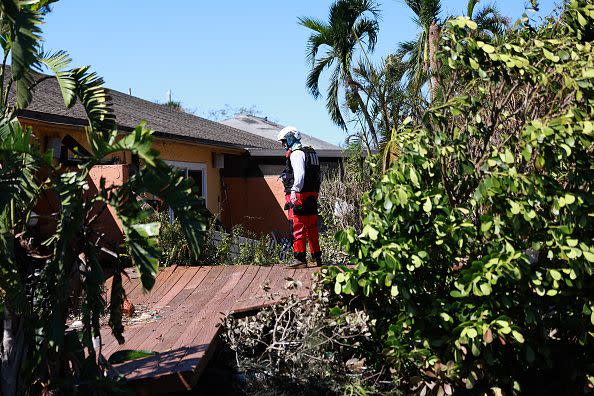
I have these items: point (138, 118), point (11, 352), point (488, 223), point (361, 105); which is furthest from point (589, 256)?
point (138, 118)

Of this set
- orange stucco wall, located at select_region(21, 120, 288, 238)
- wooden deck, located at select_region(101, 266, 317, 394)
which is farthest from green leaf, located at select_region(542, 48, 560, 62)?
orange stucco wall, located at select_region(21, 120, 288, 238)

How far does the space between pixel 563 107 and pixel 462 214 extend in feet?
3.64

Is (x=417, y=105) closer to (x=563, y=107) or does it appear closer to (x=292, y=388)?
(x=563, y=107)

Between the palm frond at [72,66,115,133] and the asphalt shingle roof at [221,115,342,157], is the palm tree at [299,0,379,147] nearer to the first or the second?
the asphalt shingle roof at [221,115,342,157]

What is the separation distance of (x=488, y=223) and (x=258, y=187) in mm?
12725

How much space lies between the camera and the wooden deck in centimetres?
522

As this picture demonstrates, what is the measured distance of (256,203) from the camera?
17.9m

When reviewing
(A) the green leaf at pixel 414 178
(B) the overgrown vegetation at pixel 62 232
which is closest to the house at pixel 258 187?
(A) the green leaf at pixel 414 178

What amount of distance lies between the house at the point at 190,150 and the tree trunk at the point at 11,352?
5.34 m

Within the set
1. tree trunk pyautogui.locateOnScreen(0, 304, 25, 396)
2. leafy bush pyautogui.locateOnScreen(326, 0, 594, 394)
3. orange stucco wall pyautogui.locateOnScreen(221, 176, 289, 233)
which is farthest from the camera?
orange stucco wall pyautogui.locateOnScreen(221, 176, 289, 233)

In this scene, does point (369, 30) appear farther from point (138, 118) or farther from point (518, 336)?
point (518, 336)

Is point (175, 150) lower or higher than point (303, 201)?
higher

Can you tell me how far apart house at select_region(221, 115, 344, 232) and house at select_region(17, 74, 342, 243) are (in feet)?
0.07

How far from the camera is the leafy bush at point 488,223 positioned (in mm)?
5336
